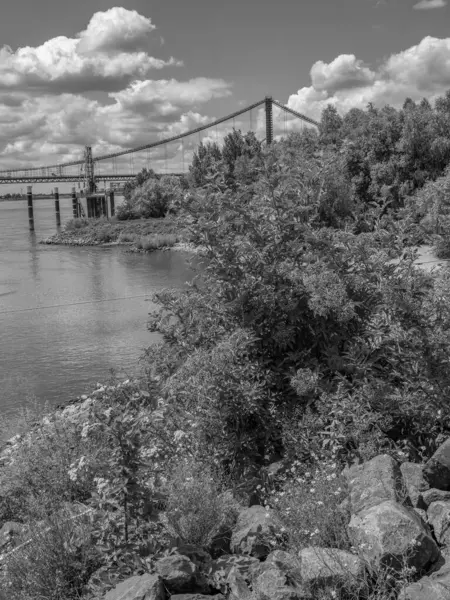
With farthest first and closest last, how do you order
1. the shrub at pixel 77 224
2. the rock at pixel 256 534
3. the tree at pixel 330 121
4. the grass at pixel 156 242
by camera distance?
the shrub at pixel 77 224 → the grass at pixel 156 242 → the tree at pixel 330 121 → the rock at pixel 256 534

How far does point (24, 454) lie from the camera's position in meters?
5.88

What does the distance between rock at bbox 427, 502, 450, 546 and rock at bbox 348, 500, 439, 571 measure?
21cm

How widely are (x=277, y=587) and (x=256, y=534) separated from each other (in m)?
0.63

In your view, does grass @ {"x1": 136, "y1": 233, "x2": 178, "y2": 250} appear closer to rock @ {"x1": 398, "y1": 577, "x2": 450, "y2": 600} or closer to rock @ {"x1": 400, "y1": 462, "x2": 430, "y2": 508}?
rock @ {"x1": 400, "y1": 462, "x2": 430, "y2": 508}

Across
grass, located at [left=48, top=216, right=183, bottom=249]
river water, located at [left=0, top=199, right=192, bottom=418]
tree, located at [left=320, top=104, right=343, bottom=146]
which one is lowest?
river water, located at [left=0, top=199, right=192, bottom=418]

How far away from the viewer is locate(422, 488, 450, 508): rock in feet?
12.1

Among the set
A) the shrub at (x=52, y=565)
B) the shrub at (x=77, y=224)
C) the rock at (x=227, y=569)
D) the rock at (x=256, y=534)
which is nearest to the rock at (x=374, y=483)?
Result: the rock at (x=256, y=534)

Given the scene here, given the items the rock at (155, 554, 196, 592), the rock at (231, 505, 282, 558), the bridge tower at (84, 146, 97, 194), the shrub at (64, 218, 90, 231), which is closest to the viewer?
the rock at (155, 554, 196, 592)

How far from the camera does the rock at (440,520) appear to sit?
3.37 m

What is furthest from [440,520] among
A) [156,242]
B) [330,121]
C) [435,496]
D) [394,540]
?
[156,242]

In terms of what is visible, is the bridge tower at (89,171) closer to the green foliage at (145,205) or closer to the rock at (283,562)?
the green foliage at (145,205)

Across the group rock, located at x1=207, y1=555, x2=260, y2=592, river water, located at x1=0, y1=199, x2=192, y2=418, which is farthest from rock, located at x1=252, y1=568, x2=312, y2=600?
river water, located at x1=0, y1=199, x2=192, y2=418

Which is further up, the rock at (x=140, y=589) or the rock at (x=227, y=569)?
the rock at (x=140, y=589)

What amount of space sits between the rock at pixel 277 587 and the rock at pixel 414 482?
3.12 feet
